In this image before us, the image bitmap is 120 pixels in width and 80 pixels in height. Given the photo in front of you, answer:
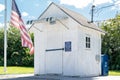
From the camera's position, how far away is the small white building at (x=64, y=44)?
65.6 feet

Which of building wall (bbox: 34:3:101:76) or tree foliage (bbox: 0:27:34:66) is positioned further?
tree foliage (bbox: 0:27:34:66)

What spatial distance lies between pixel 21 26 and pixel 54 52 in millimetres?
2802

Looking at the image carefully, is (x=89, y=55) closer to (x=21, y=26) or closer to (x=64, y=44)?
(x=64, y=44)

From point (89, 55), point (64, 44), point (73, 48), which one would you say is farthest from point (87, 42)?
point (64, 44)

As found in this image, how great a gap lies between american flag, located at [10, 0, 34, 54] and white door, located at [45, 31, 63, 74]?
130cm

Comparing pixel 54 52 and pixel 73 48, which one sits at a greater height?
pixel 73 48

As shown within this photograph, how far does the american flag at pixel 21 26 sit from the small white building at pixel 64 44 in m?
1.33

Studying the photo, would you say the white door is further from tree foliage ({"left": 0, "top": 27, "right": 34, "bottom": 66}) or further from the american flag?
tree foliage ({"left": 0, "top": 27, "right": 34, "bottom": 66})

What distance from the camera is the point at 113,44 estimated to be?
3984 centimetres

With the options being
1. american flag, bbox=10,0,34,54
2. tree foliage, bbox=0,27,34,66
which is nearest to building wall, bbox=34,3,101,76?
american flag, bbox=10,0,34,54

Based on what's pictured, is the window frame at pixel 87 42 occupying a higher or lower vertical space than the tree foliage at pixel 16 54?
higher

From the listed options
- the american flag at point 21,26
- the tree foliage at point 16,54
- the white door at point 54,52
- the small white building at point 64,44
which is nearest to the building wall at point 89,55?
the small white building at point 64,44

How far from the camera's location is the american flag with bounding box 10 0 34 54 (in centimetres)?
2031

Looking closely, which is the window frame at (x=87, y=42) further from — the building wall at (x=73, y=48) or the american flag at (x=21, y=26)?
the american flag at (x=21, y=26)
